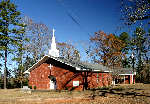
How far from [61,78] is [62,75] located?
20.0 inches

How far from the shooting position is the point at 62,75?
79.0 ft

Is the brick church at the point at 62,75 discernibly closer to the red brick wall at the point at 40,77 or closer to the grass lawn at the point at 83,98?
the red brick wall at the point at 40,77

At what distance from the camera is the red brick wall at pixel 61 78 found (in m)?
23.0

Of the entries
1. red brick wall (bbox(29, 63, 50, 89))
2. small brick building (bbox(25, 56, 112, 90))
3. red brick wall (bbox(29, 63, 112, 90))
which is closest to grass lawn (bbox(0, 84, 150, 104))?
small brick building (bbox(25, 56, 112, 90))

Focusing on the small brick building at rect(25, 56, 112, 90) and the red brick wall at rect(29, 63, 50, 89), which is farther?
the red brick wall at rect(29, 63, 50, 89)

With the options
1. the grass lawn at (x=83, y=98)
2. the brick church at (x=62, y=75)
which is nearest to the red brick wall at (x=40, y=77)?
the brick church at (x=62, y=75)

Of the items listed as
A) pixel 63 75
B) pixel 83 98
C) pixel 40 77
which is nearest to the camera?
pixel 83 98

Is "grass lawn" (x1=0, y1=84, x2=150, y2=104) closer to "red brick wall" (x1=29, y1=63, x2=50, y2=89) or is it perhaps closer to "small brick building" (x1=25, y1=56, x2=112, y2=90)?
"small brick building" (x1=25, y1=56, x2=112, y2=90)

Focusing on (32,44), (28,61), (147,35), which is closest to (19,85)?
(28,61)

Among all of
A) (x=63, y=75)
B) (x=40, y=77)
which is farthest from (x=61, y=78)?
(x=40, y=77)

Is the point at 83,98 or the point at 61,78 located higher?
the point at 61,78

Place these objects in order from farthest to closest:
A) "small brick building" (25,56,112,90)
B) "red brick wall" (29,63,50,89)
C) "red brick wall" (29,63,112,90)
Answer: "red brick wall" (29,63,50,89)
"red brick wall" (29,63,112,90)
"small brick building" (25,56,112,90)

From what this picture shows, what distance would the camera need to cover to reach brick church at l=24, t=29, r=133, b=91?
22844 millimetres

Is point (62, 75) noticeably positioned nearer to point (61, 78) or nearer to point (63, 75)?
point (63, 75)
